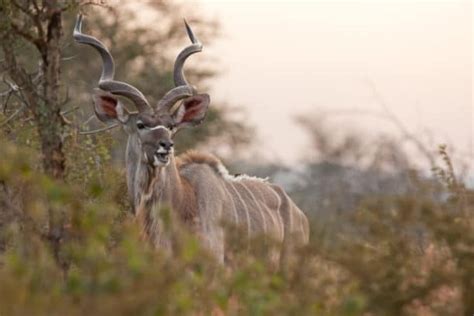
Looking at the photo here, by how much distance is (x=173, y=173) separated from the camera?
7.69 meters

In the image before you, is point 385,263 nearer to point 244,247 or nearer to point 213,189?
point 244,247

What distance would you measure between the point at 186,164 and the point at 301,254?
4.25m

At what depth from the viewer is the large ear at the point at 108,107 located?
25.6 ft

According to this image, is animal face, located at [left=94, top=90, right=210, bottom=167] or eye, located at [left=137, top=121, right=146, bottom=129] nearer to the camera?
animal face, located at [left=94, top=90, right=210, bottom=167]

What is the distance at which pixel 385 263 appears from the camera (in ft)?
14.8

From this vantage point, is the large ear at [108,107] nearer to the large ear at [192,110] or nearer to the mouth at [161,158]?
the large ear at [192,110]

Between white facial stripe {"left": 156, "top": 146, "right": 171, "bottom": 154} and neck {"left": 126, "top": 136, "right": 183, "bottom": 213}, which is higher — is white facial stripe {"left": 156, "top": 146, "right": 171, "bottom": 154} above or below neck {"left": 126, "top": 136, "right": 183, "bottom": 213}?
above

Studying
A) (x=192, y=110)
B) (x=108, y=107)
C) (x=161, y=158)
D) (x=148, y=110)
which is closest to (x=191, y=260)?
(x=161, y=158)

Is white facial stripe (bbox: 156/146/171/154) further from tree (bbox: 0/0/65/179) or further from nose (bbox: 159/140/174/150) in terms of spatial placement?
tree (bbox: 0/0/65/179)

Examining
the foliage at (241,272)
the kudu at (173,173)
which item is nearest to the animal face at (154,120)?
the kudu at (173,173)

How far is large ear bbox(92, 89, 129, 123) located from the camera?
7816 mm

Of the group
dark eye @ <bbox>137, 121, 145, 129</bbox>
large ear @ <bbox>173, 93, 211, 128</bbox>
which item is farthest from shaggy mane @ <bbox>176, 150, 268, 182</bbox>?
dark eye @ <bbox>137, 121, 145, 129</bbox>

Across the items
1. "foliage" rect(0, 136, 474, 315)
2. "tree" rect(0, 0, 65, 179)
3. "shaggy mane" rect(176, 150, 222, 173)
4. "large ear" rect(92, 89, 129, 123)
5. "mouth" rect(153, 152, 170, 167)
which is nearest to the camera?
"foliage" rect(0, 136, 474, 315)

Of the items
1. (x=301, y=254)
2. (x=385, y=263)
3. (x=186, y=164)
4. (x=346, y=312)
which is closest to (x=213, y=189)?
(x=186, y=164)
